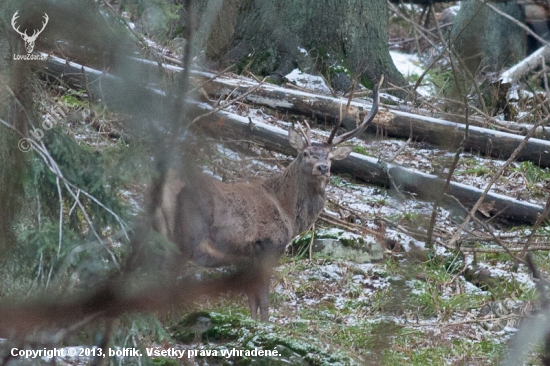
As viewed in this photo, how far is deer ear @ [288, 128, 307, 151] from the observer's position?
639 cm

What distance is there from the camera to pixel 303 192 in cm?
646

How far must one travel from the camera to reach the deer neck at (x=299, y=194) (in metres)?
6.38

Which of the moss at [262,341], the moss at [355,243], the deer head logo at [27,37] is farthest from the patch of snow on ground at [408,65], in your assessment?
the deer head logo at [27,37]

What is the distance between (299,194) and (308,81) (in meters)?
3.11

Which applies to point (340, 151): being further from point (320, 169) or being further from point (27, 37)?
point (27, 37)

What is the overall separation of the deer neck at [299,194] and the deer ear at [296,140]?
0.15 meters

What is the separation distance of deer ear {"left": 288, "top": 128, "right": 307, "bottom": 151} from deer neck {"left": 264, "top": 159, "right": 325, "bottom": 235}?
15cm

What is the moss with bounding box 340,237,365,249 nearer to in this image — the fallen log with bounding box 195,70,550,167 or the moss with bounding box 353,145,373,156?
the fallen log with bounding box 195,70,550,167

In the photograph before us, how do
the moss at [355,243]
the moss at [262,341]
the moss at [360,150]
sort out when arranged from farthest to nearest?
1. the moss at [360,150]
2. the moss at [355,243]
3. the moss at [262,341]

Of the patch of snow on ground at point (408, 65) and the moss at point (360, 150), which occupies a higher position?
the patch of snow on ground at point (408, 65)

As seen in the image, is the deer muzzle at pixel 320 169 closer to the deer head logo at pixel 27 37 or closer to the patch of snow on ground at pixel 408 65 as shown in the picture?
the deer head logo at pixel 27 37

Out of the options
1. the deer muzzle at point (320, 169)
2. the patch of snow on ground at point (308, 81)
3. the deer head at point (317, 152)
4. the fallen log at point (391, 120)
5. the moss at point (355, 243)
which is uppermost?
the patch of snow on ground at point (308, 81)

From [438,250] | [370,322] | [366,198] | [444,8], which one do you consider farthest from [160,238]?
[444,8]

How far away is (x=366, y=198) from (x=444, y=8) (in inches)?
468
